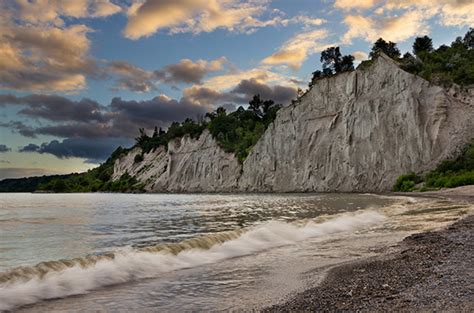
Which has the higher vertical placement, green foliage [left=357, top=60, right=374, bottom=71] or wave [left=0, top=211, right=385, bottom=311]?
green foliage [left=357, top=60, right=374, bottom=71]

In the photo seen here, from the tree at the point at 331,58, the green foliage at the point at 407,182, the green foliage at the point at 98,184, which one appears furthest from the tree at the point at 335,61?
the green foliage at the point at 98,184

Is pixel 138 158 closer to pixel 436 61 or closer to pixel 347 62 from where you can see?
pixel 347 62

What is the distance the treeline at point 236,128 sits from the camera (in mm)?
82438

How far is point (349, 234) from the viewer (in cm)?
1401

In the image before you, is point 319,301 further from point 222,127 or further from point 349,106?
point 222,127

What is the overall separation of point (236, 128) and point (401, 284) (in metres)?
85.8

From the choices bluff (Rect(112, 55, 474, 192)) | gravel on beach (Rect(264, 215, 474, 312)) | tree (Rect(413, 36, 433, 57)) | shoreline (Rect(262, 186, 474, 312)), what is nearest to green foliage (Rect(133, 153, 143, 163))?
bluff (Rect(112, 55, 474, 192))

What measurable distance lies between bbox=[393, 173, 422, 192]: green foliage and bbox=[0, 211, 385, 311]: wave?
31.2m

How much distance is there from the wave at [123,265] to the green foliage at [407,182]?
31.2m

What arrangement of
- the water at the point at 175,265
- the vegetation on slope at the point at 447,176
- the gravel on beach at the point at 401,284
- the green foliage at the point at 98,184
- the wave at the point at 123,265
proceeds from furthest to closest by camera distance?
the green foliage at the point at 98,184, the vegetation on slope at the point at 447,176, the wave at the point at 123,265, the water at the point at 175,265, the gravel on beach at the point at 401,284

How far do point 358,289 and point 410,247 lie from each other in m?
4.31

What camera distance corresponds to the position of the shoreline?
5043mm

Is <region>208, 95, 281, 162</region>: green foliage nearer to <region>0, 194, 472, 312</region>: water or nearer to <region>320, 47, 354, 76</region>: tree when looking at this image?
<region>320, 47, 354, 76</region>: tree

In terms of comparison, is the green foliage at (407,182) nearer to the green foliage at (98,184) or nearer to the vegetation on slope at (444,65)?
the vegetation on slope at (444,65)
